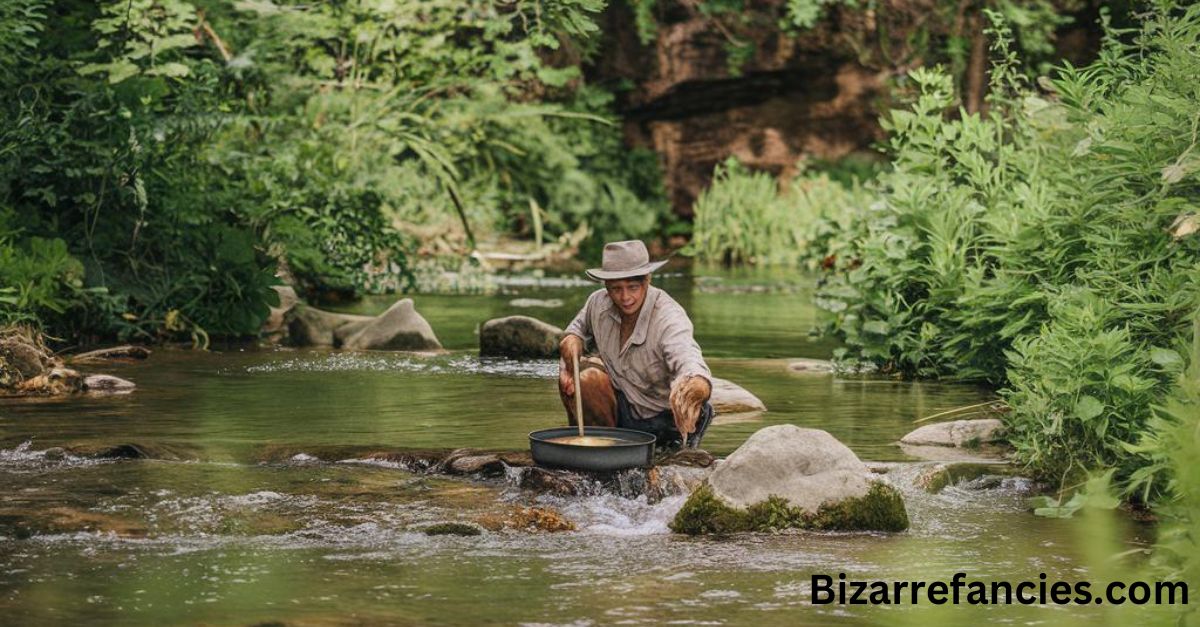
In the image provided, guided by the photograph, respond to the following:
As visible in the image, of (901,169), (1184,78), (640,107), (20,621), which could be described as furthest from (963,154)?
(640,107)

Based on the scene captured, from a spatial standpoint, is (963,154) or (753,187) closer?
(963,154)

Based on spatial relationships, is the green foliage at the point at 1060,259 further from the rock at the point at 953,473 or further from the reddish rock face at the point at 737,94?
the reddish rock face at the point at 737,94

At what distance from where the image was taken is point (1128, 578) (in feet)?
17.4

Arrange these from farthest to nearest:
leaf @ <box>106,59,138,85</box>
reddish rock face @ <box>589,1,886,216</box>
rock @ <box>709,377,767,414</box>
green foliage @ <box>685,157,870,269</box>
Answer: reddish rock face @ <box>589,1,886,216</box>
green foliage @ <box>685,157,870,269</box>
leaf @ <box>106,59,138,85</box>
rock @ <box>709,377,767,414</box>

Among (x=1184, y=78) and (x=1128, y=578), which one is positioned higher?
A: (x=1184, y=78)

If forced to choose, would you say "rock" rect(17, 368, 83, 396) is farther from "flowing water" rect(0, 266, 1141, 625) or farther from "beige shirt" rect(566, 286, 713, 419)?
"beige shirt" rect(566, 286, 713, 419)

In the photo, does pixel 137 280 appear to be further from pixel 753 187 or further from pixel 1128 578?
pixel 753 187

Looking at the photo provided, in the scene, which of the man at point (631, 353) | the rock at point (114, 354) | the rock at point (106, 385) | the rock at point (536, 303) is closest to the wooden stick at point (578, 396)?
the man at point (631, 353)

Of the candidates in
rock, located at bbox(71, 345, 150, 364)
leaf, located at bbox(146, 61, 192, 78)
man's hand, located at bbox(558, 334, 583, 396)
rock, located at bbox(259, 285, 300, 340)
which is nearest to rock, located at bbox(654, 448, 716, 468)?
man's hand, located at bbox(558, 334, 583, 396)

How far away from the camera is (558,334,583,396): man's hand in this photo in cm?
737

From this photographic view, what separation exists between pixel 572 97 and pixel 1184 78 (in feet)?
71.3

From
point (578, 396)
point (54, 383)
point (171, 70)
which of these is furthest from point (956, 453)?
point (171, 70)

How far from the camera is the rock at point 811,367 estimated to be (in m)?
12.1

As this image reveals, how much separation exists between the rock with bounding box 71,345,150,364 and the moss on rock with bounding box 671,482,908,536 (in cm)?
676
